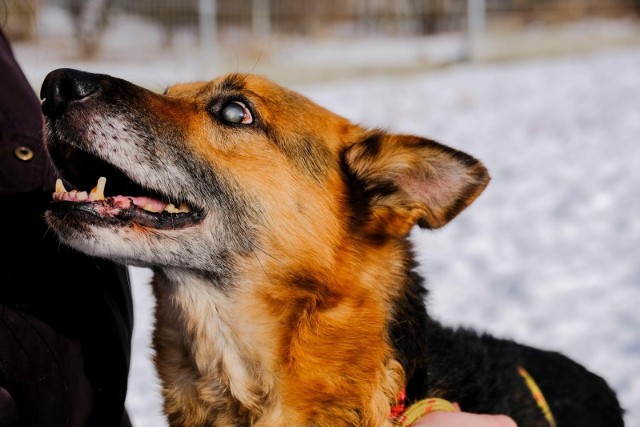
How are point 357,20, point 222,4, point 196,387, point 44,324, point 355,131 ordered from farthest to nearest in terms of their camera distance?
1. point 357,20
2. point 222,4
3. point 355,131
4. point 196,387
5. point 44,324

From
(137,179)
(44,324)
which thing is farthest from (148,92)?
(44,324)

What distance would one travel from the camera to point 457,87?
12.4 meters

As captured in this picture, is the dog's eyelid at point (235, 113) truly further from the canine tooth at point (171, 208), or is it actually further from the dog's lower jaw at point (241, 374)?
the dog's lower jaw at point (241, 374)

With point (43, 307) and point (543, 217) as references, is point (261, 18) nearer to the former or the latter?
point (543, 217)

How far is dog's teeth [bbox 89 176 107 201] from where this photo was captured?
2.48 meters

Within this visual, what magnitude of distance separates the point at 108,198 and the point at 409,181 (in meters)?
1.13

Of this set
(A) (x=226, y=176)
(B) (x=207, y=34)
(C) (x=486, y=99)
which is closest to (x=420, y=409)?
(A) (x=226, y=176)

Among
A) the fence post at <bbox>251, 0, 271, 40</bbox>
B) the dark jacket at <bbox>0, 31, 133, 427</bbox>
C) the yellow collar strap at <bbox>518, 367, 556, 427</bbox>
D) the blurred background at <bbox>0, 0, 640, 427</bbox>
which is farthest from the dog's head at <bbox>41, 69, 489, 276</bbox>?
the fence post at <bbox>251, 0, 271, 40</bbox>

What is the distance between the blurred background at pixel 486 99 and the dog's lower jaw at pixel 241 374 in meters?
0.56

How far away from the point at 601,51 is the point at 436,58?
3.44 m

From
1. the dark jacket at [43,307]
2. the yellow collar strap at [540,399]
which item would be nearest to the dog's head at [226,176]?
the dark jacket at [43,307]

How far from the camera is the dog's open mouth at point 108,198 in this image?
2.42 metres

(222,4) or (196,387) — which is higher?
(222,4)

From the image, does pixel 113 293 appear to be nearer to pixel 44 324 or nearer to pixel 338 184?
pixel 44 324
